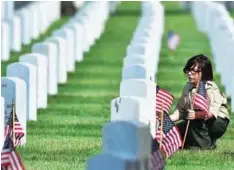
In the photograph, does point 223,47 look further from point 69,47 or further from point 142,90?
point 142,90

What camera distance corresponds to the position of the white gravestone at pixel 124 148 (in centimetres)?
1141

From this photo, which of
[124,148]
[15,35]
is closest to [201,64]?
[124,148]

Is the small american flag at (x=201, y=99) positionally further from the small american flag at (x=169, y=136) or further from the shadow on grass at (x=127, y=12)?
the shadow on grass at (x=127, y=12)

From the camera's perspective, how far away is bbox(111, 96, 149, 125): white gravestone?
13.8m

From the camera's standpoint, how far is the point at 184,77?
27.1 metres

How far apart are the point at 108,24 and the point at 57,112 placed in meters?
24.6

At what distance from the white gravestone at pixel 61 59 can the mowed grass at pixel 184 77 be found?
1820mm

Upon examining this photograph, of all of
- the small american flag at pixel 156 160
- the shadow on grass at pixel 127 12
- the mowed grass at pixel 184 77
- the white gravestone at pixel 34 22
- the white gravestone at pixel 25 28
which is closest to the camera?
the small american flag at pixel 156 160

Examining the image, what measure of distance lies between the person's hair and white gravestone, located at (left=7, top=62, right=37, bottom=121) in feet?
11.8

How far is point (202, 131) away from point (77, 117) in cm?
399

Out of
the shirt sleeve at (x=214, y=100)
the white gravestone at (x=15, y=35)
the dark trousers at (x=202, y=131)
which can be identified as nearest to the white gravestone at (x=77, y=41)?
the white gravestone at (x=15, y=35)

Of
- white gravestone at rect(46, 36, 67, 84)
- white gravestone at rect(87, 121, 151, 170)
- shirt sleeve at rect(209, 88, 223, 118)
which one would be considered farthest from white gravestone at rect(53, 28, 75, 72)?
white gravestone at rect(87, 121, 151, 170)

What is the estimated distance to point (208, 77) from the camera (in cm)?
1664

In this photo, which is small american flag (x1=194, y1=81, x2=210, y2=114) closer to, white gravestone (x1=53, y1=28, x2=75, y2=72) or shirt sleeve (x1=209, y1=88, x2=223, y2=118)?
shirt sleeve (x1=209, y1=88, x2=223, y2=118)
